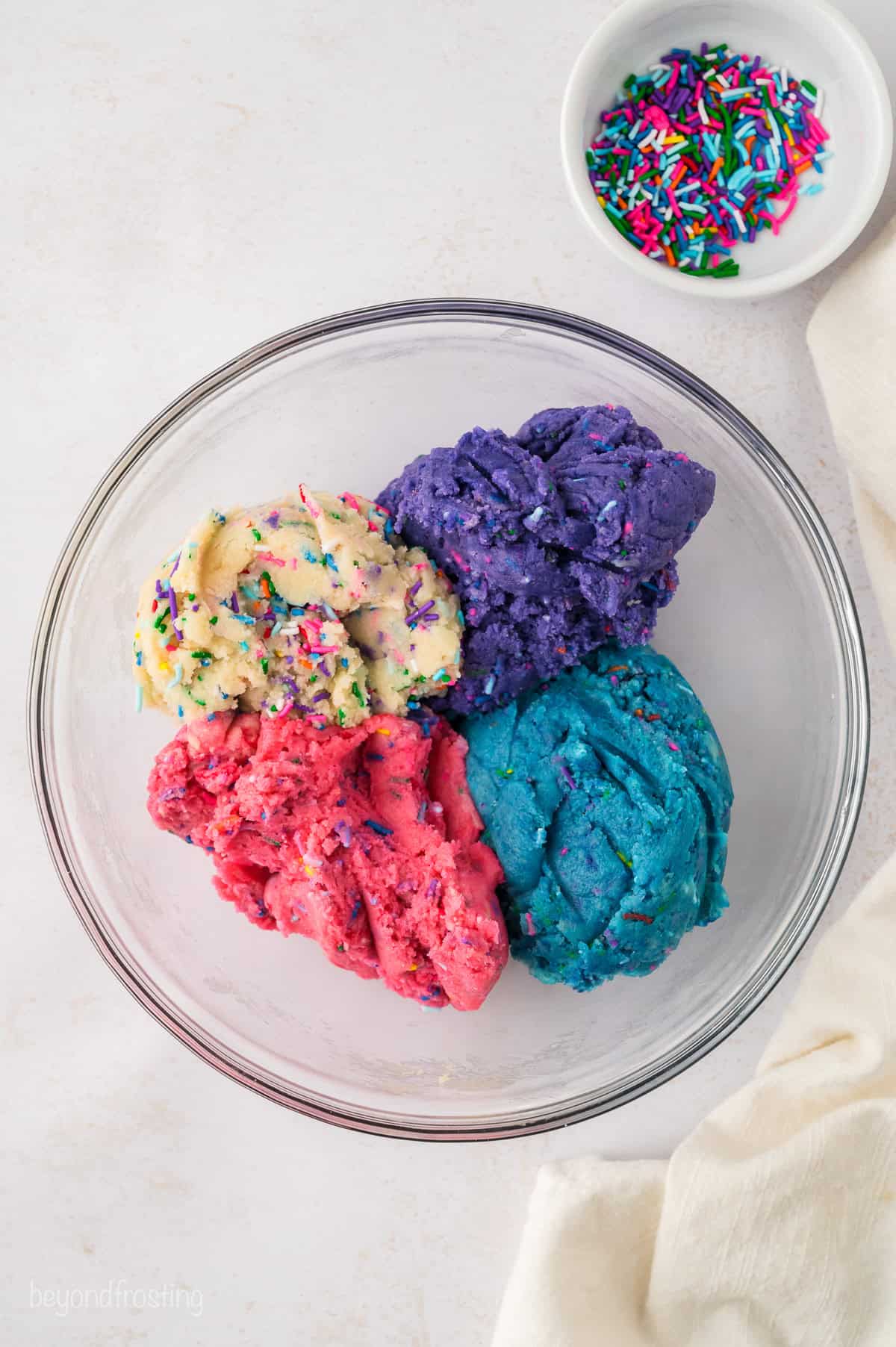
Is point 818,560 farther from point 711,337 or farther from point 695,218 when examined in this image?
point 695,218

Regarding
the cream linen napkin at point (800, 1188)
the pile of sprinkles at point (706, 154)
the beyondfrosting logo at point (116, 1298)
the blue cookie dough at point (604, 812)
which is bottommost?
the beyondfrosting logo at point (116, 1298)

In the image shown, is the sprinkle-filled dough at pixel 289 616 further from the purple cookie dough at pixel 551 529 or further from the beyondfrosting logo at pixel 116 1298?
the beyondfrosting logo at pixel 116 1298

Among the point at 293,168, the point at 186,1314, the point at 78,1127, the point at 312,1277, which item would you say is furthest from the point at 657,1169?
the point at 293,168

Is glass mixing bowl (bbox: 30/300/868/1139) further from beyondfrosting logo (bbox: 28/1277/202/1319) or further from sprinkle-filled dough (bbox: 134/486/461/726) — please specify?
beyondfrosting logo (bbox: 28/1277/202/1319)


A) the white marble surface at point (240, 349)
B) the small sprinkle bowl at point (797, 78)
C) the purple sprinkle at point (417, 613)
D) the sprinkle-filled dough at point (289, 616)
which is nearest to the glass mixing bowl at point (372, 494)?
the white marble surface at point (240, 349)

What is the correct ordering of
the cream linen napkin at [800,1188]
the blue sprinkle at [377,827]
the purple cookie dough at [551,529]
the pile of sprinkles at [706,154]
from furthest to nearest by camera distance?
1. the pile of sprinkles at [706,154]
2. the cream linen napkin at [800,1188]
3. the blue sprinkle at [377,827]
4. the purple cookie dough at [551,529]

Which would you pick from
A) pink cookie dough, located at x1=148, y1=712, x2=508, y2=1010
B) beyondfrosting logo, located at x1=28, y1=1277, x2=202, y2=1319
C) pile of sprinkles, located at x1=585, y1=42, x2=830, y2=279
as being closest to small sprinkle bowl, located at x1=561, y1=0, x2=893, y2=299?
pile of sprinkles, located at x1=585, y1=42, x2=830, y2=279

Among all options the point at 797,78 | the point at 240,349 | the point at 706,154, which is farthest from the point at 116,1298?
the point at 797,78
